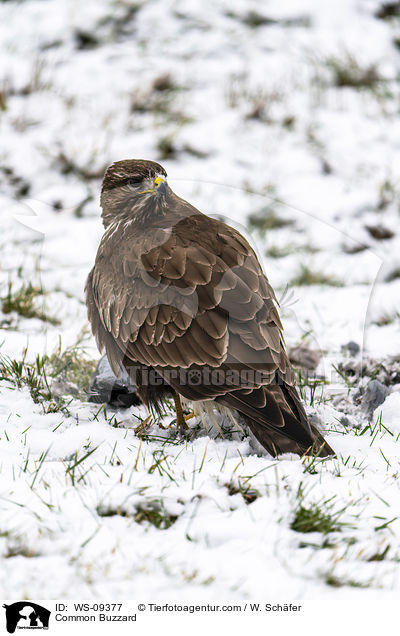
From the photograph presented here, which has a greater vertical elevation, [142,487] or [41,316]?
[142,487]

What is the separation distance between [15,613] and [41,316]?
2.74 m

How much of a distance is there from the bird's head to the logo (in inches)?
81.6

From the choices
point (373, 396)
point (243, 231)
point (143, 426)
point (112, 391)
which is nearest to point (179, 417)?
point (143, 426)

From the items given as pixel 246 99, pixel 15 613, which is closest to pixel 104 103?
pixel 246 99

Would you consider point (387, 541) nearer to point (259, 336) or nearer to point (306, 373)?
point (259, 336)

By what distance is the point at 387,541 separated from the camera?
2535mm

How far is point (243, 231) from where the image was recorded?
3682 millimetres

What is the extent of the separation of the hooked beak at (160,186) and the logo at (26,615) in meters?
2.08

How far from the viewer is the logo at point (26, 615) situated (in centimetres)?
220

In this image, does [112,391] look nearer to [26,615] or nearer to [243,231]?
[243,231]

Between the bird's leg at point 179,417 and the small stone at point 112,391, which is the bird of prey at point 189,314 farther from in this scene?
the small stone at point 112,391

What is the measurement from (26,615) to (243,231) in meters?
2.18

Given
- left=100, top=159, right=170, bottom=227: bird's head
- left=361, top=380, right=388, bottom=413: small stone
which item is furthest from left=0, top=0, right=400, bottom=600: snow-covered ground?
left=100, top=159, right=170, bottom=227: bird's head

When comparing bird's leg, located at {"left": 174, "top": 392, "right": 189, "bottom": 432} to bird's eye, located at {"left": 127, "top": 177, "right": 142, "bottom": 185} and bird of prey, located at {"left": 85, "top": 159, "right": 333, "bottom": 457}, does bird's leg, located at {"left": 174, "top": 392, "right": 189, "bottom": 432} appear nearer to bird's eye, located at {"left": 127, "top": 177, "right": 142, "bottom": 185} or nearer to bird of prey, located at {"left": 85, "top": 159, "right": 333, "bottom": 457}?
bird of prey, located at {"left": 85, "top": 159, "right": 333, "bottom": 457}
